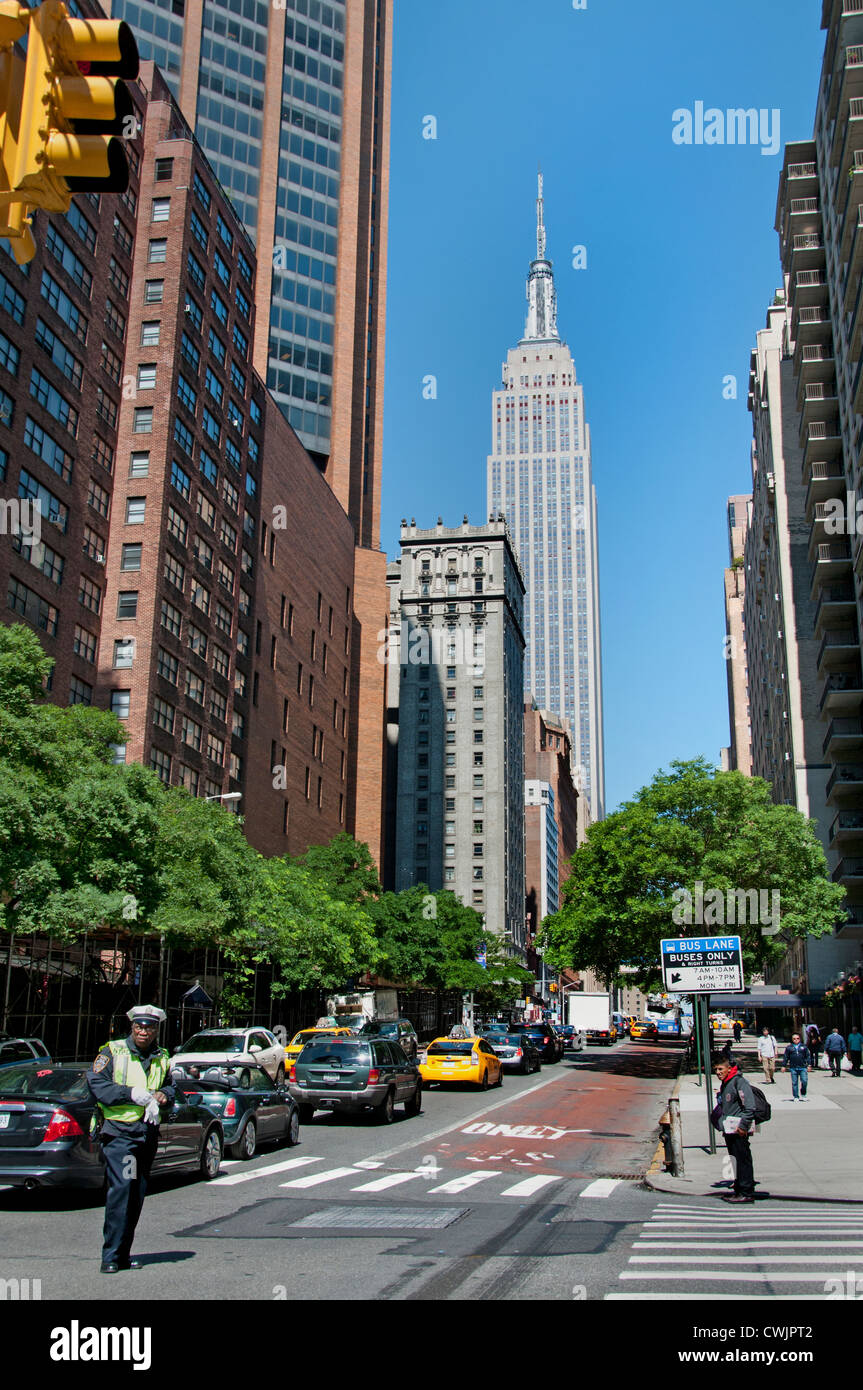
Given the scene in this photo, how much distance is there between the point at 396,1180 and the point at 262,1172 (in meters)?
1.80

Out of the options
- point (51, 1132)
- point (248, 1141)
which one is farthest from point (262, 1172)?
point (51, 1132)

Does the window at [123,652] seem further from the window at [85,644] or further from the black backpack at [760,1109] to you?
the black backpack at [760,1109]

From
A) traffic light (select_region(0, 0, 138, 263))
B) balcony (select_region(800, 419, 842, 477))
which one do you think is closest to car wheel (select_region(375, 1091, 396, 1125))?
traffic light (select_region(0, 0, 138, 263))

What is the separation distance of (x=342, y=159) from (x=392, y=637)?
1926 inches

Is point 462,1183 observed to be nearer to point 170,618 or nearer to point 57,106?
point 57,106

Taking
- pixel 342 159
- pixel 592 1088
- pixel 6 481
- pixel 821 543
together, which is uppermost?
pixel 342 159

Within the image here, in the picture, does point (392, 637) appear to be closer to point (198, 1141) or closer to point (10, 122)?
point (198, 1141)

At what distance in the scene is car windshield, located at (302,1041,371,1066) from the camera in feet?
71.8

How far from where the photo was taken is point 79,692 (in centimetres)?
4472

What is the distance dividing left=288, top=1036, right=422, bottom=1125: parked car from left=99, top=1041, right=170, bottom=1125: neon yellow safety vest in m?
13.1

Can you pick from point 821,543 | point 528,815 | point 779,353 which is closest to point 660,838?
point 821,543

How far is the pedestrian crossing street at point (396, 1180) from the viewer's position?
13.9 metres

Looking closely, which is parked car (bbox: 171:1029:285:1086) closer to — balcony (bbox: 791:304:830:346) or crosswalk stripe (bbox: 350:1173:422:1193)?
crosswalk stripe (bbox: 350:1173:422:1193)

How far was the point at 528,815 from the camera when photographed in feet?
491
